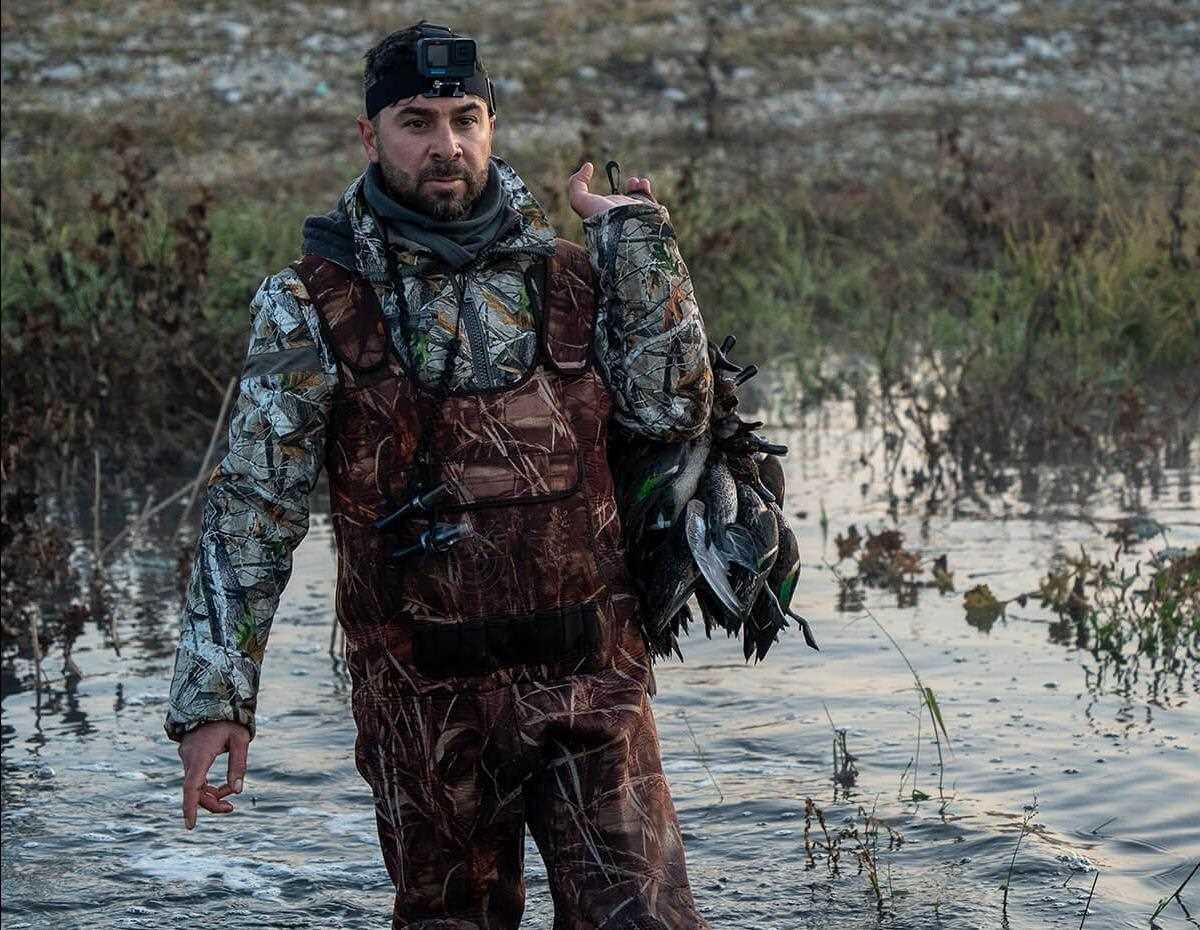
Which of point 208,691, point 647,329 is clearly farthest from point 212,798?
point 647,329

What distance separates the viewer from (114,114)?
69.3ft

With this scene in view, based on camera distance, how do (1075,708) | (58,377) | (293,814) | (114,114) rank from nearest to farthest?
(293,814) → (1075,708) → (58,377) → (114,114)

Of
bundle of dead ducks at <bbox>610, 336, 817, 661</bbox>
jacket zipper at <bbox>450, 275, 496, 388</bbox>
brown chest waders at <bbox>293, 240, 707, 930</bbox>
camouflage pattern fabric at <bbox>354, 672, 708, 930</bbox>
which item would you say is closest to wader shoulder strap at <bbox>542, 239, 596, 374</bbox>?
brown chest waders at <bbox>293, 240, 707, 930</bbox>

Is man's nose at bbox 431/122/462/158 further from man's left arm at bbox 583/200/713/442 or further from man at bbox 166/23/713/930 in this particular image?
man's left arm at bbox 583/200/713/442

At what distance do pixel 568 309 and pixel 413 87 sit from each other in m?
0.46

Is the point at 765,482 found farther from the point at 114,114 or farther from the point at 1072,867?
the point at 114,114

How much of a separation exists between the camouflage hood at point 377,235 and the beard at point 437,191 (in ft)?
0.17

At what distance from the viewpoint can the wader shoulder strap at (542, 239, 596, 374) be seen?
3.45 m

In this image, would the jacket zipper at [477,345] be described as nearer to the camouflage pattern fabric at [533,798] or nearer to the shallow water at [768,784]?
the camouflage pattern fabric at [533,798]

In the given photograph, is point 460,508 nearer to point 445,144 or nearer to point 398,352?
point 398,352

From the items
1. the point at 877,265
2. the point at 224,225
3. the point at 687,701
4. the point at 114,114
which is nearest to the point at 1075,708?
the point at 687,701

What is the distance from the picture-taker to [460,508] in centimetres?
338

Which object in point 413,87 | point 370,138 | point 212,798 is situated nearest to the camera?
point 212,798

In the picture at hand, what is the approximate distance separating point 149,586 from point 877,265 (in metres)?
6.75
